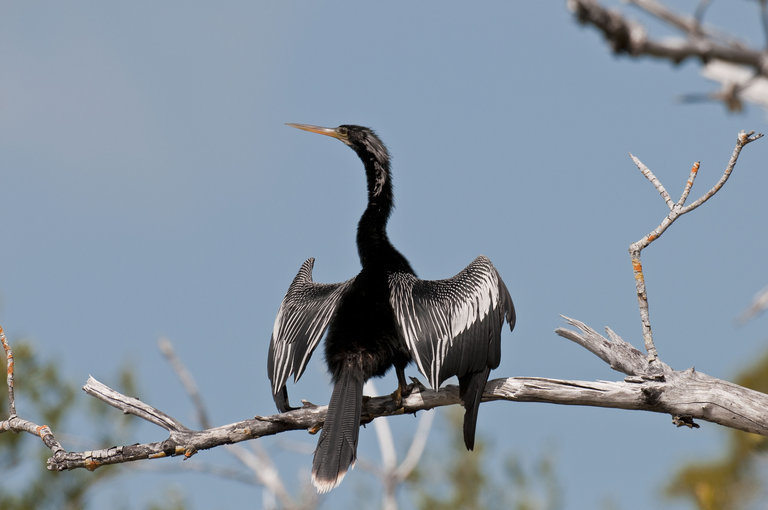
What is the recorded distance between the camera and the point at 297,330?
4512 mm

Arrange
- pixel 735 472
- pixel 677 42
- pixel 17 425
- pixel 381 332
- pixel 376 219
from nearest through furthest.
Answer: pixel 677 42, pixel 17 425, pixel 381 332, pixel 376 219, pixel 735 472

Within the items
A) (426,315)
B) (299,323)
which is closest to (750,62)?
(426,315)

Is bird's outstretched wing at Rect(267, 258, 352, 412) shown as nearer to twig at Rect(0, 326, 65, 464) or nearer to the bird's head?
the bird's head

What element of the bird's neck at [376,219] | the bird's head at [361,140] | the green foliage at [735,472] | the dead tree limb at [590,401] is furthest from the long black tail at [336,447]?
the green foliage at [735,472]

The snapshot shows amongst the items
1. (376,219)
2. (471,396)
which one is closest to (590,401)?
(471,396)

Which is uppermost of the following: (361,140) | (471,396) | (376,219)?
(361,140)

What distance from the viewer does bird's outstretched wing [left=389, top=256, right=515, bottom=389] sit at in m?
4.05

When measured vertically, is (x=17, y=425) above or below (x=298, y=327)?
below

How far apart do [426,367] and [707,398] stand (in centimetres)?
128

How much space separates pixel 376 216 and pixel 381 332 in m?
0.99

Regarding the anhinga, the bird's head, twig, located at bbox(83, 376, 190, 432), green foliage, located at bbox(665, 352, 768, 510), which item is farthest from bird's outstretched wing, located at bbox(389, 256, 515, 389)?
green foliage, located at bbox(665, 352, 768, 510)

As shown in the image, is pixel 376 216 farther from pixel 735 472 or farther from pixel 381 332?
pixel 735 472

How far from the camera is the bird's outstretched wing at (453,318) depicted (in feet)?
13.3

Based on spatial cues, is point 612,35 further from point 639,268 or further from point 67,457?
point 67,457
